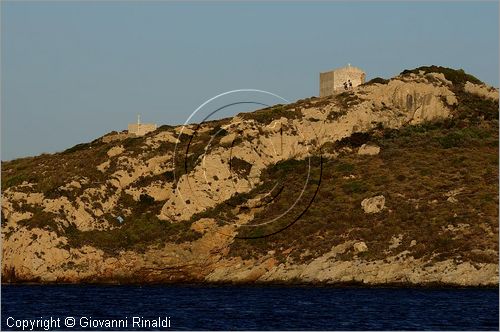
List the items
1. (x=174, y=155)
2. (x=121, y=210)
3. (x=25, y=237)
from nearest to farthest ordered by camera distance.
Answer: (x=25, y=237) < (x=121, y=210) < (x=174, y=155)

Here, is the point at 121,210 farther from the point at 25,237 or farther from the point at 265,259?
the point at 265,259

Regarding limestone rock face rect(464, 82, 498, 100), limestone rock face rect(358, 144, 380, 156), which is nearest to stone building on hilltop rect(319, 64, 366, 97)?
limestone rock face rect(464, 82, 498, 100)

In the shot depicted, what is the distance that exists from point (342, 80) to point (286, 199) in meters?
39.9

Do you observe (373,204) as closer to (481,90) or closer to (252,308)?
(252,308)

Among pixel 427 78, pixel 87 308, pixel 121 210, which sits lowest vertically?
pixel 87 308

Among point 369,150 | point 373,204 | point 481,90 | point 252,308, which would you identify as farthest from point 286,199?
point 481,90

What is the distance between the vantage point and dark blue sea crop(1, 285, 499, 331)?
5795cm

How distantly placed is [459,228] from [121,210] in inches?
1513

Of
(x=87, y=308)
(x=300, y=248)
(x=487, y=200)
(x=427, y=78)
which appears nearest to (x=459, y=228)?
(x=487, y=200)

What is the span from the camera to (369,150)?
115500 mm

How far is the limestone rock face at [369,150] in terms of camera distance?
115 meters

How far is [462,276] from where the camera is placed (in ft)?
271

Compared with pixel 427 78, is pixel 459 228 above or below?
below

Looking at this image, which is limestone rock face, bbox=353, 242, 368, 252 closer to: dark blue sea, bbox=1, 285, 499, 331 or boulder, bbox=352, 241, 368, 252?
boulder, bbox=352, 241, 368, 252
